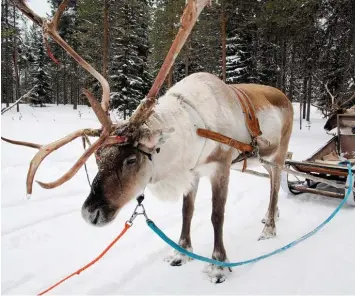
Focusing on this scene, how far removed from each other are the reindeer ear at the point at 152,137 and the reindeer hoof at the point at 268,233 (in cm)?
224

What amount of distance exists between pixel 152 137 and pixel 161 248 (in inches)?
66.3

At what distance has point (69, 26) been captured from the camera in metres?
33.1

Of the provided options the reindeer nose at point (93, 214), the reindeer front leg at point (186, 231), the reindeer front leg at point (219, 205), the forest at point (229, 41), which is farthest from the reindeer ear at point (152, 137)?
the forest at point (229, 41)

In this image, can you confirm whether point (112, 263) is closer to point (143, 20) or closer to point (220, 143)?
point (220, 143)

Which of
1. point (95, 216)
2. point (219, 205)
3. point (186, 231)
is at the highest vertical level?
→ point (95, 216)

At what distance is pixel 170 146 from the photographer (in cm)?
264

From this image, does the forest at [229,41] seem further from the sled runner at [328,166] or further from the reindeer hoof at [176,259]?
the reindeer hoof at [176,259]

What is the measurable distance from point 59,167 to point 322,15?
11.1m

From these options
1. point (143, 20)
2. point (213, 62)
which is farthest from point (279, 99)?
point (143, 20)

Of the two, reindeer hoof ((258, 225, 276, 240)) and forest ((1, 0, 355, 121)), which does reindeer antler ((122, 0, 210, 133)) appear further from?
forest ((1, 0, 355, 121))

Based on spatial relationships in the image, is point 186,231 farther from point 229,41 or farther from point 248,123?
point 229,41

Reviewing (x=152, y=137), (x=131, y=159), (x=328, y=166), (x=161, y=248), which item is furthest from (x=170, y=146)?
(x=328, y=166)

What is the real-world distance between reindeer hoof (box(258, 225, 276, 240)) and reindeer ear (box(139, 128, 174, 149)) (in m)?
2.24

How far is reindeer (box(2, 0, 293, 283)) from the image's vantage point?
7.65 ft
